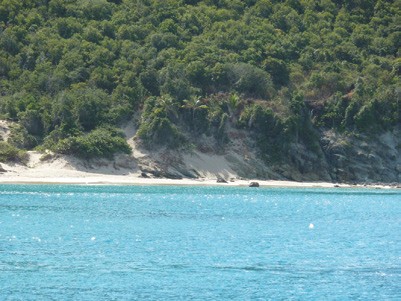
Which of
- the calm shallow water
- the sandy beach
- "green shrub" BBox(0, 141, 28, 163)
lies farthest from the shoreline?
the calm shallow water

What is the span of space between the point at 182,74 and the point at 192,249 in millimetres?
52814

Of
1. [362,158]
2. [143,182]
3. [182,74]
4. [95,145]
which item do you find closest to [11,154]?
[95,145]

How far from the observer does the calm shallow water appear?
29875mm

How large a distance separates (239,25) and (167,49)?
12.7m

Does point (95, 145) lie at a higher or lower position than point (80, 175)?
higher

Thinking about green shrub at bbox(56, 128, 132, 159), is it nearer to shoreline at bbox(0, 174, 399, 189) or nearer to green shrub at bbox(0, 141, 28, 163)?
shoreline at bbox(0, 174, 399, 189)

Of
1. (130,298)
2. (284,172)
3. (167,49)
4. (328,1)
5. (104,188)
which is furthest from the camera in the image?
(328,1)

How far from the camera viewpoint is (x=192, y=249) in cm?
3819

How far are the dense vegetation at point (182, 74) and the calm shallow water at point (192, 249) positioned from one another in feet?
60.3

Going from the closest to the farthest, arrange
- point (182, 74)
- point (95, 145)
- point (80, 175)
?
point (80, 175) → point (95, 145) → point (182, 74)

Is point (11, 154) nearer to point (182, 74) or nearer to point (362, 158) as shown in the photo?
point (182, 74)

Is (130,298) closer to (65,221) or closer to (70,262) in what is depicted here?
(70,262)

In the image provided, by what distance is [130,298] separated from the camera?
2833 cm

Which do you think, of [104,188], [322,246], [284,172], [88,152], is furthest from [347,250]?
[284,172]
